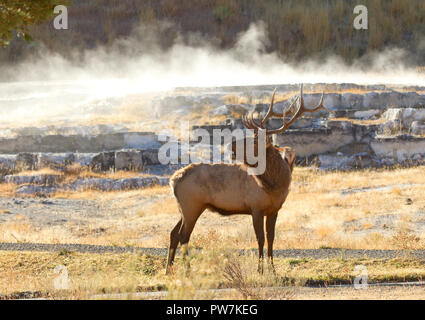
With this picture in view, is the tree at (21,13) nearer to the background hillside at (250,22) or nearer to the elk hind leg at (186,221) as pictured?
the elk hind leg at (186,221)

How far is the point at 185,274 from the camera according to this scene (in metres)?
5.94

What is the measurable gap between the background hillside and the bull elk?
31.9 meters

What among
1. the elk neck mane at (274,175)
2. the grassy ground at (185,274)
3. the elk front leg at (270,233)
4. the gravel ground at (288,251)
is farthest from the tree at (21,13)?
the elk front leg at (270,233)

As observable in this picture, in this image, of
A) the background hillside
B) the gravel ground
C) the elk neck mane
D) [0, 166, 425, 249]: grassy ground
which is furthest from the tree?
the background hillside

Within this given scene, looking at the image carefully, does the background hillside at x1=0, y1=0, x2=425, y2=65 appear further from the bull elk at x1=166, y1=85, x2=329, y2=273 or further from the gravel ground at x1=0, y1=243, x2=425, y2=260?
the bull elk at x1=166, y1=85, x2=329, y2=273

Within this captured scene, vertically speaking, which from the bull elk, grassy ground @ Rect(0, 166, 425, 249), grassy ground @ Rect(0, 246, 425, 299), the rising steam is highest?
the rising steam

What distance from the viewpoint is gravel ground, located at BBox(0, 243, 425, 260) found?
31.9ft

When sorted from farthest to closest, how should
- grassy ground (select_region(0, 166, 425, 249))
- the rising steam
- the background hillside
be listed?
the background hillside, the rising steam, grassy ground (select_region(0, 166, 425, 249))

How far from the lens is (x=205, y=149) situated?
22438 millimetres

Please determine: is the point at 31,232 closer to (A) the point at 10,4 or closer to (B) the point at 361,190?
(A) the point at 10,4

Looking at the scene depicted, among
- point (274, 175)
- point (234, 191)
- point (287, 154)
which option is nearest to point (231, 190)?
point (234, 191)

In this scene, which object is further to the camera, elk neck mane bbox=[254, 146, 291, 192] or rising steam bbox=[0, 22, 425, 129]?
rising steam bbox=[0, 22, 425, 129]

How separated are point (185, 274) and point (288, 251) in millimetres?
4760
